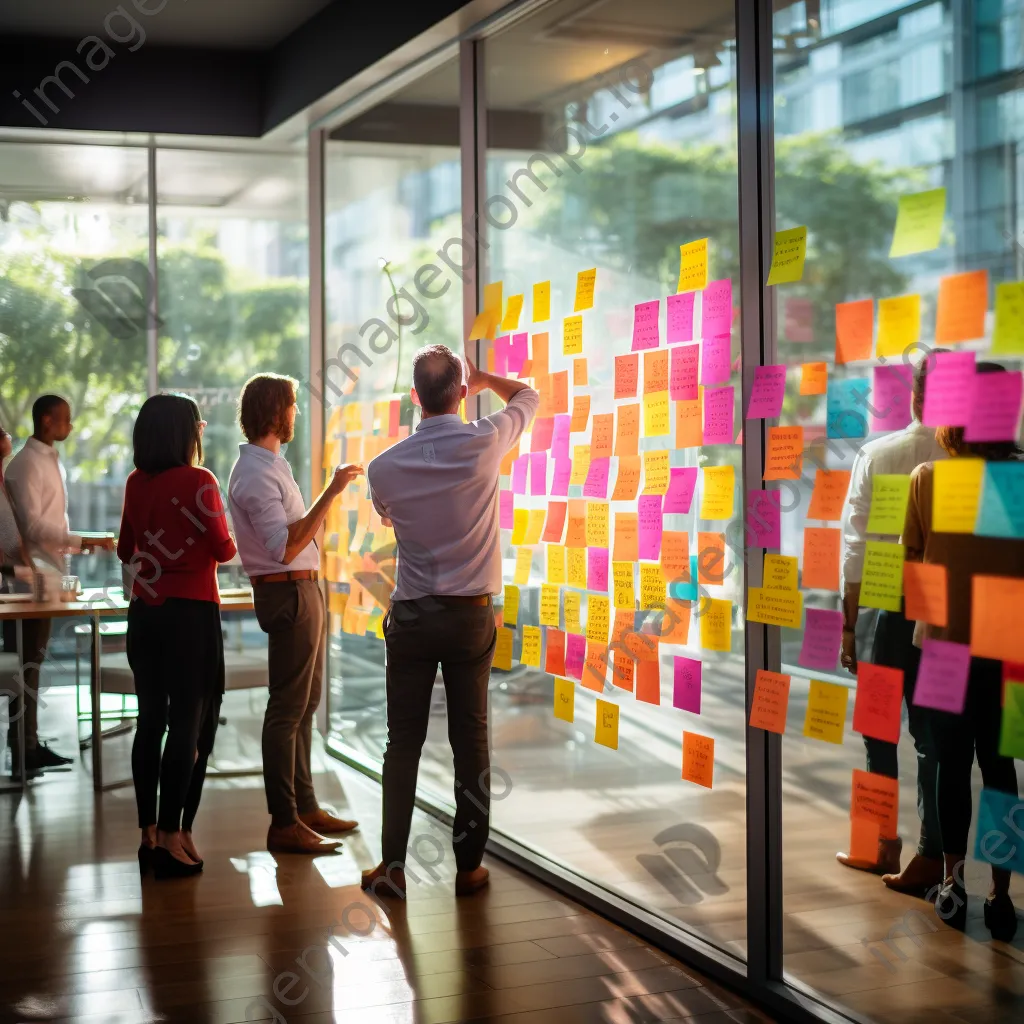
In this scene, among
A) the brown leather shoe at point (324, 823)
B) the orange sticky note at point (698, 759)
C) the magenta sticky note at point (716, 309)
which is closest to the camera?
the magenta sticky note at point (716, 309)

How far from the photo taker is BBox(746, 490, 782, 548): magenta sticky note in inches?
117

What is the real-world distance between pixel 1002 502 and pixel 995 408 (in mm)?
181

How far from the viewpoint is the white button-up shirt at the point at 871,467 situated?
2525 millimetres

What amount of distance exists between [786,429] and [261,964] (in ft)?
6.50

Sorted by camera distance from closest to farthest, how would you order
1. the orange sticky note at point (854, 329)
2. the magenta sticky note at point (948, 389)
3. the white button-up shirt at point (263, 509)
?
the magenta sticky note at point (948, 389), the orange sticky note at point (854, 329), the white button-up shirt at point (263, 509)

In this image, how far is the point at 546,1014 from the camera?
296 cm

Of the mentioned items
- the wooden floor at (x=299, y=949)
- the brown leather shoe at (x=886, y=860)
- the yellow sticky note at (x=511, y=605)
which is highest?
the yellow sticky note at (x=511, y=605)

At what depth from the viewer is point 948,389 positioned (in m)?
2.45

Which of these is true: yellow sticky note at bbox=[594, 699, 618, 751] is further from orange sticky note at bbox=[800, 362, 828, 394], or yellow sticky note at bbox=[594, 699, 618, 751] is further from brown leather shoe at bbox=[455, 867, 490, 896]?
orange sticky note at bbox=[800, 362, 828, 394]

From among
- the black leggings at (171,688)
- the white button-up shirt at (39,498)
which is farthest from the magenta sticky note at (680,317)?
the white button-up shirt at (39,498)

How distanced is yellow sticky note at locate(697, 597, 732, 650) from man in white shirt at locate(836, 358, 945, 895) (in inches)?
17.8

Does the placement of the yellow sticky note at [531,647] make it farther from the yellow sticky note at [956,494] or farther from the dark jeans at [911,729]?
the yellow sticky note at [956,494]

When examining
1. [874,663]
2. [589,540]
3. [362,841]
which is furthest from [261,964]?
[874,663]

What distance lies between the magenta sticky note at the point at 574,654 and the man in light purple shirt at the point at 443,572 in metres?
0.29
